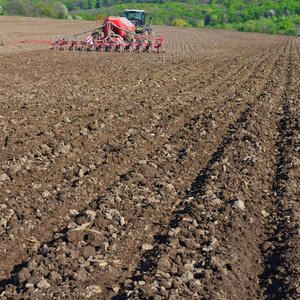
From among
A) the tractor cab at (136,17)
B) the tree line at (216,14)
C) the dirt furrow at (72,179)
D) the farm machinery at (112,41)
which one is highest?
the tree line at (216,14)

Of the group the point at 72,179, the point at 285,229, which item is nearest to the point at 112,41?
the point at 72,179

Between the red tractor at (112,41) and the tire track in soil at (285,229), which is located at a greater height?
the red tractor at (112,41)

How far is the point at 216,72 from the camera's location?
15.1 m

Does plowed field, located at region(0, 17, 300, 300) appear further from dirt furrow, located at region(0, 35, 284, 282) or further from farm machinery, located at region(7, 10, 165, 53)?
farm machinery, located at region(7, 10, 165, 53)

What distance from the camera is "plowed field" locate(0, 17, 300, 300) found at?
384cm

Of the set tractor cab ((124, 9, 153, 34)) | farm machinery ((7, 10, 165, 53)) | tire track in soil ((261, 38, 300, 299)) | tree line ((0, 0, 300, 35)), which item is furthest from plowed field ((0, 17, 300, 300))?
tree line ((0, 0, 300, 35))

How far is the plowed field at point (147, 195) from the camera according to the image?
384 cm

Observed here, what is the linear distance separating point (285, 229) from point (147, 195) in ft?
5.78

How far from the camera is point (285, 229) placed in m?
4.78

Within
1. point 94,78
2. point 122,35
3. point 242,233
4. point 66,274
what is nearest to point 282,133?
point 242,233

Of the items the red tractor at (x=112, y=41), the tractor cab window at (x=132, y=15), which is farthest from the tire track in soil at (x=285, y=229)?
the tractor cab window at (x=132, y=15)

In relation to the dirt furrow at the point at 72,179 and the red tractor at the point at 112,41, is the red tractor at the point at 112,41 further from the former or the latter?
the dirt furrow at the point at 72,179

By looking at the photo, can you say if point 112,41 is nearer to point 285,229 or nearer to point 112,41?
point 112,41

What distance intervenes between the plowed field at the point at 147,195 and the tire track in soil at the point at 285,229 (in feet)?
0.05
